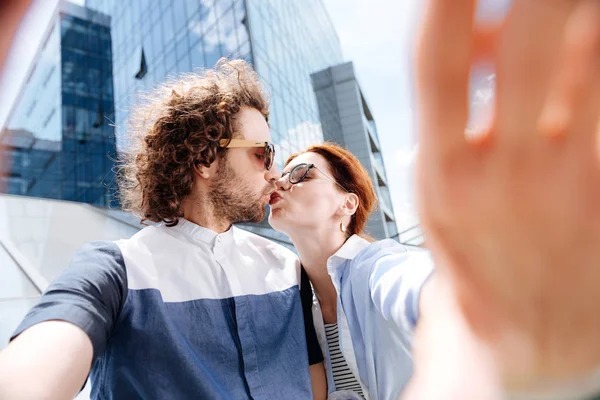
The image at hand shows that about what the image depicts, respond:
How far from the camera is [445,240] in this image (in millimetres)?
166

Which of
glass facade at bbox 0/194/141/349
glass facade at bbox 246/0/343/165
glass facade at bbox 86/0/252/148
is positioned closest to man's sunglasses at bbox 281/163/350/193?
glass facade at bbox 0/194/141/349

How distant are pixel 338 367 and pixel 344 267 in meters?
0.35

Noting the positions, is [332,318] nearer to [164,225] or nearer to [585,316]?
[164,225]

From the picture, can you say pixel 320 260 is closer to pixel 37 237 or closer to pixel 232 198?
pixel 232 198

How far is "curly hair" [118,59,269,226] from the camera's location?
131 centimetres

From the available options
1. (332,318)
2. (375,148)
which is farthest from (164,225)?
(375,148)

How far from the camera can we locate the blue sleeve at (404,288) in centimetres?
34

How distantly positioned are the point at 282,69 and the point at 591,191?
10.9 m

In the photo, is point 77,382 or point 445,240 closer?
point 445,240

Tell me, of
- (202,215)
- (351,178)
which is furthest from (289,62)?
(202,215)

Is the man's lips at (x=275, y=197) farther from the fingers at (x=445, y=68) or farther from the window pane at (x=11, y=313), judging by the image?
the fingers at (x=445, y=68)

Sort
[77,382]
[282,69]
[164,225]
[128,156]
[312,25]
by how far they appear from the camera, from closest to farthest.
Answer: [77,382] → [164,225] → [128,156] → [282,69] → [312,25]

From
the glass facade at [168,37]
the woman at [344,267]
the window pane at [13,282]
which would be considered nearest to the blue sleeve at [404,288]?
the woman at [344,267]

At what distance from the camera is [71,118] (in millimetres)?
14742
